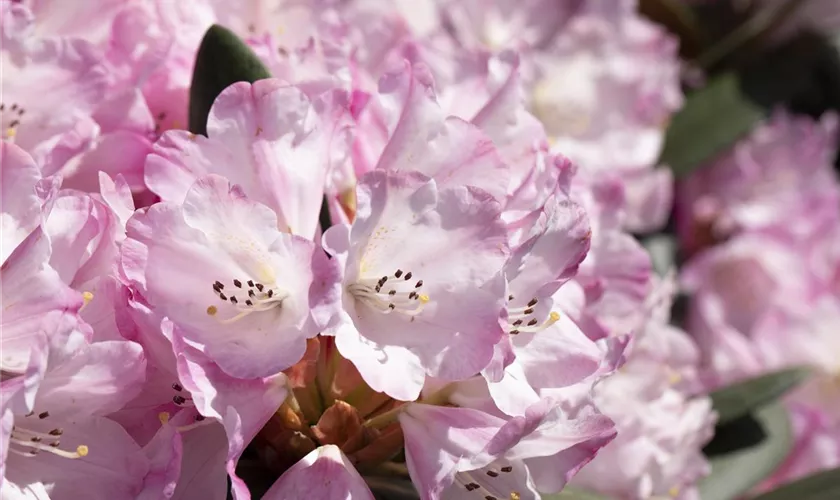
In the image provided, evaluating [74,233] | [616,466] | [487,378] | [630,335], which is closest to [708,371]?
[616,466]

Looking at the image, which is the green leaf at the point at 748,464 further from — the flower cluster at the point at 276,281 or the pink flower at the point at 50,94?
the pink flower at the point at 50,94

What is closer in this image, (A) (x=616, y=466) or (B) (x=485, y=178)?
(B) (x=485, y=178)

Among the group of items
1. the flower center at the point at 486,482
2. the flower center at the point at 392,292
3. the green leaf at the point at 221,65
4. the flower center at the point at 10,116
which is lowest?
the flower center at the point at 486,482

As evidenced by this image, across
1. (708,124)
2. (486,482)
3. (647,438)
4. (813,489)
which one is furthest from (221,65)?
(708,124)

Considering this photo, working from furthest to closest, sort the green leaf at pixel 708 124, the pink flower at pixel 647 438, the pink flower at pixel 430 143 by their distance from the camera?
1. the green leaf at pixel 708 124
2. the pink flower at pixel 647 438
3. the pink flower at pixel 430 143

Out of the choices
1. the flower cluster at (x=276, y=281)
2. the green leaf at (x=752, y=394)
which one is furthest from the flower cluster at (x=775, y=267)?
the flower cluster at (x=276, y=281)

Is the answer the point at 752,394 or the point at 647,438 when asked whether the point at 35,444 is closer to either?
the point at 647,438

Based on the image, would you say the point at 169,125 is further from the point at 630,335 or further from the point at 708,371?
the point at 708,371
